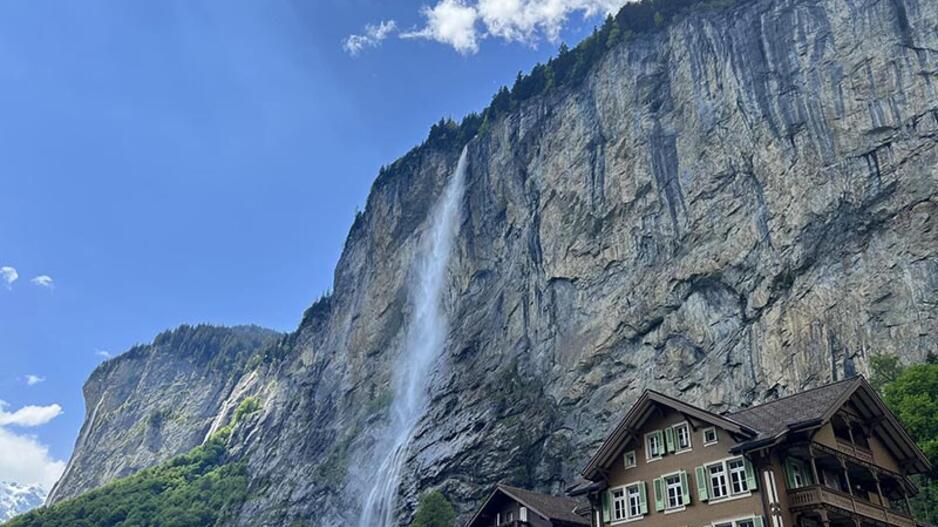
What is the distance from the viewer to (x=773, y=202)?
56906mm

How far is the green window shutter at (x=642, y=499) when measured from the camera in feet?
106

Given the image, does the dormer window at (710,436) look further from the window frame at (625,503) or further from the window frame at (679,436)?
the window frame at (625,503)

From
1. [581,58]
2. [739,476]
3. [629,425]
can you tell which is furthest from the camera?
[581,58]

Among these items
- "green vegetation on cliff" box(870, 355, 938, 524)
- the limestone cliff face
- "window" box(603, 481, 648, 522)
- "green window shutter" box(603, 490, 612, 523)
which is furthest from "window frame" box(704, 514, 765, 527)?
the limestone cliff face

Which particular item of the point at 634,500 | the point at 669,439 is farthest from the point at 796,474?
the point at 634,500

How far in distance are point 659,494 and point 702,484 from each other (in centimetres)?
206

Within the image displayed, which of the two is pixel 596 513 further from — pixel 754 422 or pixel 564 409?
pixel 564 409

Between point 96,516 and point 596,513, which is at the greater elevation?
point 96,516

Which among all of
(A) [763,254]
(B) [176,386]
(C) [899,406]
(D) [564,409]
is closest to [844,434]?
(C) [899,406]

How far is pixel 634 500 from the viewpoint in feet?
108

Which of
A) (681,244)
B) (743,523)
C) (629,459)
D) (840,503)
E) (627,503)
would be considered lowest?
(743,523)

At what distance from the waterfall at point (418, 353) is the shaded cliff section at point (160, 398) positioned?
59641 mm

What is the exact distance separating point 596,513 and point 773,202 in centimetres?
3182

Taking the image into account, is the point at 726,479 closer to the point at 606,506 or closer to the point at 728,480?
the point at 728,480
